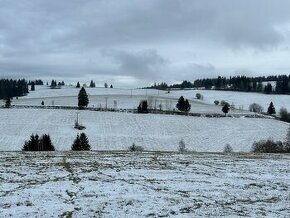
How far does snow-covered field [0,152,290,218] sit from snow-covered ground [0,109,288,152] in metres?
75.1

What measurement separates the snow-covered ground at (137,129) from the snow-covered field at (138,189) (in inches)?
2956

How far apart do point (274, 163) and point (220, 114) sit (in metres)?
140

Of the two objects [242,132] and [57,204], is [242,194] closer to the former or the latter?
[57,204]

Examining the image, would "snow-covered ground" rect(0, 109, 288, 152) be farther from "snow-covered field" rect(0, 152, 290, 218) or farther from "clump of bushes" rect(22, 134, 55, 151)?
"snow-covered field" rect(0, 152, 290, 218)

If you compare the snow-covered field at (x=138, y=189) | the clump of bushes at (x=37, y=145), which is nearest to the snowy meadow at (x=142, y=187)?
the snow-covered field at (x=138, y=189)

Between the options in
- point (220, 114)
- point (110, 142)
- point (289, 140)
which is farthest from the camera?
point (220, 114)

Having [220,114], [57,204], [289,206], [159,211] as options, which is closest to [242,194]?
[289,206]

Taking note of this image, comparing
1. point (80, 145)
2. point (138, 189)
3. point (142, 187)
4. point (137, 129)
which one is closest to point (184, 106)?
point (137, 129)

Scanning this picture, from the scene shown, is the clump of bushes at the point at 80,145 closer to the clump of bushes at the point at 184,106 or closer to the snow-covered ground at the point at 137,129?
the snow-covered ground at the point at 137,129

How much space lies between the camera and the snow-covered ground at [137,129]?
123m

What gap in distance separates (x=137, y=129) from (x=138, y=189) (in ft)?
380

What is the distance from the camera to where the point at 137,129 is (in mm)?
144500

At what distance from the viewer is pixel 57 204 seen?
2373 centimetres

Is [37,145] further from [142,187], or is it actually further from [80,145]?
[142,187]
